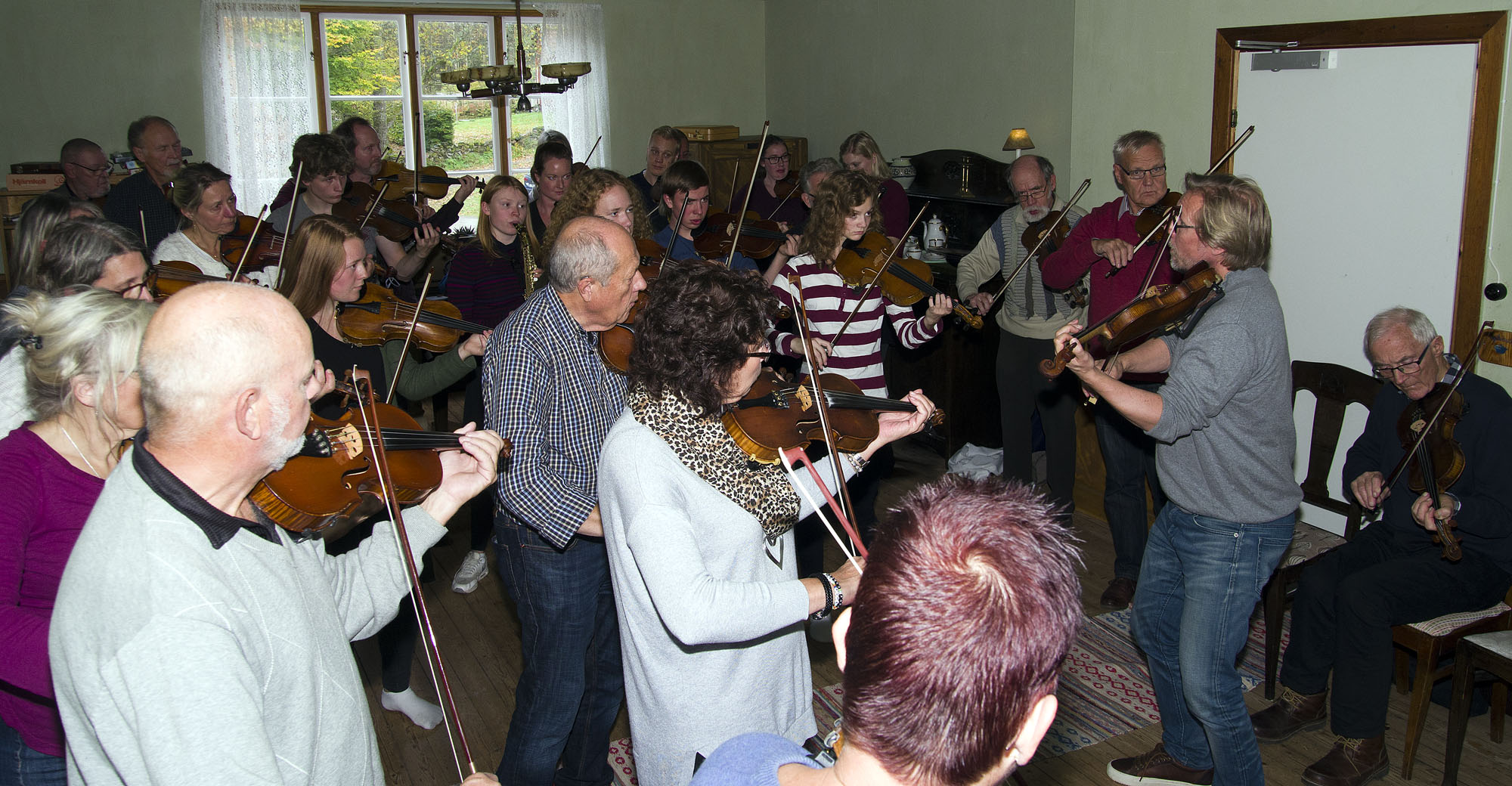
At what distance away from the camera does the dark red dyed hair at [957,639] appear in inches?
39.3

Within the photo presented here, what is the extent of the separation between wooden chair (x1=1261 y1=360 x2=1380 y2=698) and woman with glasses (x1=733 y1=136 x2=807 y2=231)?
9.32ft

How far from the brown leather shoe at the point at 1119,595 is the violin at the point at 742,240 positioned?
7.57ft

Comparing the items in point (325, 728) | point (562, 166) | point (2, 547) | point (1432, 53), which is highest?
point (1432, 53)

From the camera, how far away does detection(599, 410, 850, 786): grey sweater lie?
1.77 m

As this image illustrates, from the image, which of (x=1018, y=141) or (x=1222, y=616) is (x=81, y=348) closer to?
(x=1222, y=616)

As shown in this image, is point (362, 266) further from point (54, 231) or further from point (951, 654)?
point (951, 654)

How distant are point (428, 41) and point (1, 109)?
3.43 meters

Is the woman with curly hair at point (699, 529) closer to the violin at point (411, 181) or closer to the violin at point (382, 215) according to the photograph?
the violin at point (382, 215)

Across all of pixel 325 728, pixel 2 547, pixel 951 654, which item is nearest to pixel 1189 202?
pixel 951 654

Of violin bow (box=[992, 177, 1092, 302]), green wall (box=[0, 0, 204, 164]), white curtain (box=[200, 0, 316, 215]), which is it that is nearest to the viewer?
violin bow (box=[992, 177, 1092, 302])

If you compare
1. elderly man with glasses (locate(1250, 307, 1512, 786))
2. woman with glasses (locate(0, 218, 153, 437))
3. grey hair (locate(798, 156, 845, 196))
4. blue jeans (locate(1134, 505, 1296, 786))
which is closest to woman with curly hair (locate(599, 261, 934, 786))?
blue jeans (locate(1134, 505, 1296, 786))

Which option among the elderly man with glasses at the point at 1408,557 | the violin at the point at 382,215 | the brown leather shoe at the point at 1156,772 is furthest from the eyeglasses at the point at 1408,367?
the violin at the point at 382,215

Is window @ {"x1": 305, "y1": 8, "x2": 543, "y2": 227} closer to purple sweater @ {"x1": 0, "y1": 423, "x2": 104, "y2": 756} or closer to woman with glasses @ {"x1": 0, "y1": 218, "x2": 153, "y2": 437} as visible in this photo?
woman with glasses @ {"x1": 0, "y1": 218, "x2": 153, "y2": 437}

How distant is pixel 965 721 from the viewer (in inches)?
39.6
